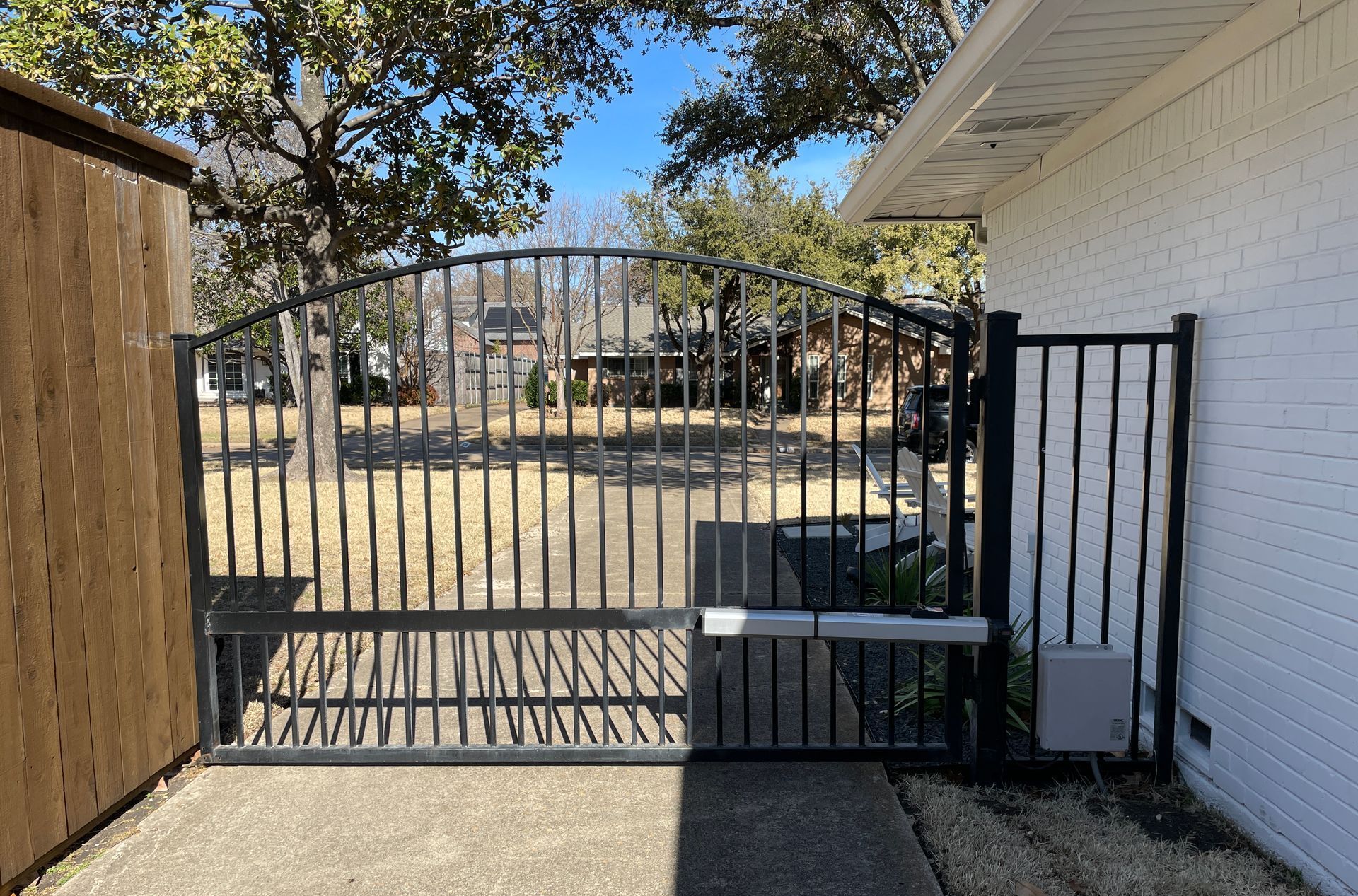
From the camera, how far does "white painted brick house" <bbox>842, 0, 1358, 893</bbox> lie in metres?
2.42

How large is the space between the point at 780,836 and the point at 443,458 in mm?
14027

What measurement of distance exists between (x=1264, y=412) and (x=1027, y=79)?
148cm

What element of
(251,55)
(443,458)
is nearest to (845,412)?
(443,458)

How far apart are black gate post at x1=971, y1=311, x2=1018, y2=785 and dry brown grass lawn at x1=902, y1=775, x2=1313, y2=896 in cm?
20

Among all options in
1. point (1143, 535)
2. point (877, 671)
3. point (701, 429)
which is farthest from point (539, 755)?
point (701, 429)

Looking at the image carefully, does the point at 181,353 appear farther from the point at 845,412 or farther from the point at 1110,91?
the point at 845,412

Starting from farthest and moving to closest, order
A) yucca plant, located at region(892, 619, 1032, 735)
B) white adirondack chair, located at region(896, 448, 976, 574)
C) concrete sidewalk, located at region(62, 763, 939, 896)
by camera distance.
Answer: white adirondack chair, located at region(896, 448, 976, 574) < yucca plant, located at region(892, 619, 1032, 735) < concrete sidewalk, located at region(62, 763, 939, 896)

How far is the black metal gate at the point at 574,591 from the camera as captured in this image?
3.09 metres

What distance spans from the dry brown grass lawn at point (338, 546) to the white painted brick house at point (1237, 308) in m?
2.76

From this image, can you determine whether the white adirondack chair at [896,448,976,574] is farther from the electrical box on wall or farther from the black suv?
the black suv

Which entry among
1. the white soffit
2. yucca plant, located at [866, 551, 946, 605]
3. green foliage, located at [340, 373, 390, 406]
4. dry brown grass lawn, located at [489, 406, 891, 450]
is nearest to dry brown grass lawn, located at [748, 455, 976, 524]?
yucca plant, located at [866, 551, 946, 605]

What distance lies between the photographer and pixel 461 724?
328 cm

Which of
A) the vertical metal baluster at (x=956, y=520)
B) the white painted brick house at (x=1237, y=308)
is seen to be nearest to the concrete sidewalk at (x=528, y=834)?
the vertical metal baluster at (x=956, y=520)

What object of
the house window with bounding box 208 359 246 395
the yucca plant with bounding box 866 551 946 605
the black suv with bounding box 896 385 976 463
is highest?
A: the house window with bounding box 208 359 246 395
